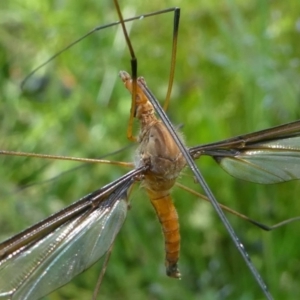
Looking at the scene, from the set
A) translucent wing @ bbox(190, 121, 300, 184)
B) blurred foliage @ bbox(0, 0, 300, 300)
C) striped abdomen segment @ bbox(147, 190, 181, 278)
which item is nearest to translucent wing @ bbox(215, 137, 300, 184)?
translucent wing @ bbox(190, 121, 300, 184)

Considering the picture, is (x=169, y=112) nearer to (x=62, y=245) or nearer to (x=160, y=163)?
(x=160, y=163)

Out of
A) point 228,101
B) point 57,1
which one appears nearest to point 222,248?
point 228,101

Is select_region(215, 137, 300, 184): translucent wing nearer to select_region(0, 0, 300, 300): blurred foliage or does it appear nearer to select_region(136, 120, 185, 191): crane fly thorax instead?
select_region(136, 120, 185, 191): crane fly thorax

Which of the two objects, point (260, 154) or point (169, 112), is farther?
point (169, 112)

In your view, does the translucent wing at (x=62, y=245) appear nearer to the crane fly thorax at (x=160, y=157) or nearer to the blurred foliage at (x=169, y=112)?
the crane fly thorax at (x=160, y=157)

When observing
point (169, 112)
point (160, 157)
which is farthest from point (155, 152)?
point (169, 112)
